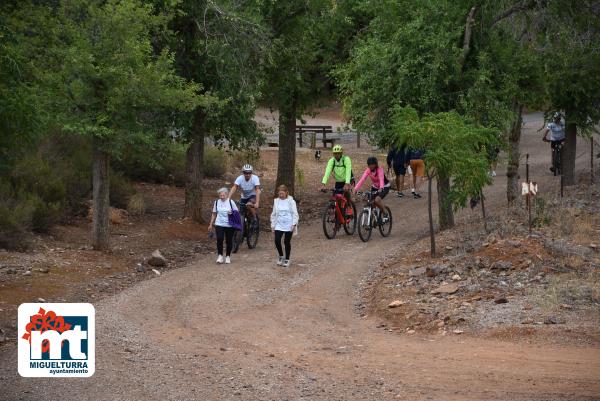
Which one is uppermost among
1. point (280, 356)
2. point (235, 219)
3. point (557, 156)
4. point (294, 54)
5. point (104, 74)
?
point (294, 54)

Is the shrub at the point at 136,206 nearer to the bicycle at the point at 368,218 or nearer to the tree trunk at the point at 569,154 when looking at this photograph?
the bicycle at the point at 368,218

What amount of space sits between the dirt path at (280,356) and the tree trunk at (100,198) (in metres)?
2.52

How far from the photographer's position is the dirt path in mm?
10891

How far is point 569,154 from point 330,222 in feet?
31.6

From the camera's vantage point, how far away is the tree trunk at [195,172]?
24.2m

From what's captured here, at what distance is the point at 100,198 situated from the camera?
64.1 ft

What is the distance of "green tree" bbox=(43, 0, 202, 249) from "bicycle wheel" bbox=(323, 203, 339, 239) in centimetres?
457

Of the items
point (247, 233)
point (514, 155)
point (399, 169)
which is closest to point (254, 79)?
point (247, 233)

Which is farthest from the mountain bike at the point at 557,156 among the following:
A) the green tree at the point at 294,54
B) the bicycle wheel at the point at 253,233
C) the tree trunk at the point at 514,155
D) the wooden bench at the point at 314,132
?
the bicycle wheel at the point at 253,233

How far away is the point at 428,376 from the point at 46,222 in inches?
491

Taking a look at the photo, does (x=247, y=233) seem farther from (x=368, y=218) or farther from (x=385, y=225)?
(x=385, y=225)

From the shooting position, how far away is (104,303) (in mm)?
15891

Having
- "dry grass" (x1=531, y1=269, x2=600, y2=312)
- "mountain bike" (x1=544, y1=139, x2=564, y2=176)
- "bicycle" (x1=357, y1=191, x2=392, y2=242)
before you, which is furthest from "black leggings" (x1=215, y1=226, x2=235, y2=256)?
"mountain bike" (x1=544, y1=139, x2=564, y2=176)

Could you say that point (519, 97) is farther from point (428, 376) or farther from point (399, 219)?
point (428, 376)
